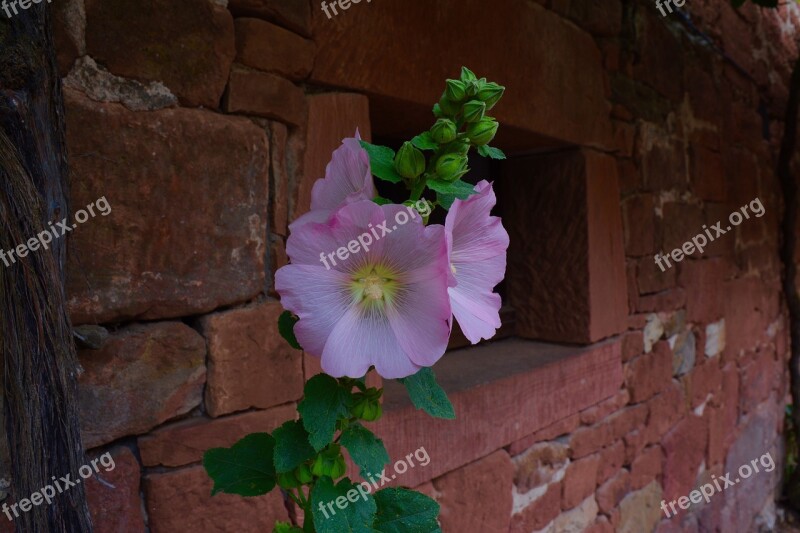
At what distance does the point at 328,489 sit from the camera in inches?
27.4

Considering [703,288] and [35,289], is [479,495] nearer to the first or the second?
[35,289]

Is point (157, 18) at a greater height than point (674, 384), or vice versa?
Answer: point (157, 18)

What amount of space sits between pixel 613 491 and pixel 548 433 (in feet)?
1.83

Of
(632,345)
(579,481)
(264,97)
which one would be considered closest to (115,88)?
(264,97)

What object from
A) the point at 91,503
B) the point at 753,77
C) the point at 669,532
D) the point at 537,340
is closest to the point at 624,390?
the point at 537,340

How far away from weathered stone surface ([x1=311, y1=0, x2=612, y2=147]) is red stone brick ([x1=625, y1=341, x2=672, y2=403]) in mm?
882

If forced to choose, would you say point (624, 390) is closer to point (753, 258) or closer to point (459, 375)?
point (459, 375)

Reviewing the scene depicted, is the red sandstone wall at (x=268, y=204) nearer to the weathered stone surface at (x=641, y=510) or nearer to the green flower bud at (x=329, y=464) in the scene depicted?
the weathered stone surface at (x=641, y=510)

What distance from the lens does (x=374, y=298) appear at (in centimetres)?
63

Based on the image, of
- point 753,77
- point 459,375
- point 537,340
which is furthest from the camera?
point 753,77

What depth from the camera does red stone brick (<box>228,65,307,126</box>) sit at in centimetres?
110

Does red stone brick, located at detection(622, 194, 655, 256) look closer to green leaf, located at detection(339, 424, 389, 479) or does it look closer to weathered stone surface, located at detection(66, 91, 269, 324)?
weathered stone surface, located at detection(66, 91, 269, 324)

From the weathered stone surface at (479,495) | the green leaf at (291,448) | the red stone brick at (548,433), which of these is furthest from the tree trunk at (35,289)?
the red stone brick at (548,433)

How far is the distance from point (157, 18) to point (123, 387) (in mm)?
595
